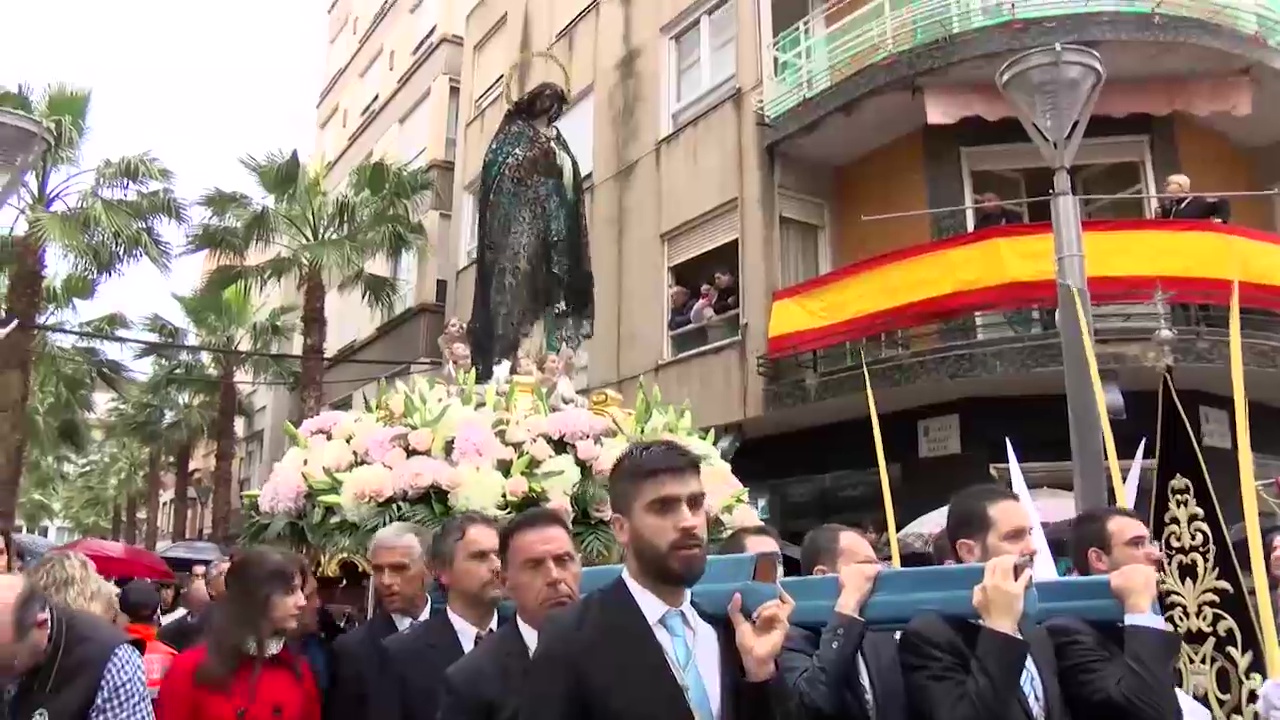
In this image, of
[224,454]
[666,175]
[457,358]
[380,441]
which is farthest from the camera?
[224,454]

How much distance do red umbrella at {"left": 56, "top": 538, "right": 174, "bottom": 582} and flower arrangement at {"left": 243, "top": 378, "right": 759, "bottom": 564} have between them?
949 cm

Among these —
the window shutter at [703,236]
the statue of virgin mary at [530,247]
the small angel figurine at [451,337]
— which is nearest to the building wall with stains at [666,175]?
the window shutter at [703,236]

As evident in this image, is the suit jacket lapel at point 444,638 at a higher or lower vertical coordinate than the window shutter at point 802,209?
lower

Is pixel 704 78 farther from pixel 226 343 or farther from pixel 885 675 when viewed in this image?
pixel 226 343

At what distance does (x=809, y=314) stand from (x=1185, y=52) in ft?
16.1

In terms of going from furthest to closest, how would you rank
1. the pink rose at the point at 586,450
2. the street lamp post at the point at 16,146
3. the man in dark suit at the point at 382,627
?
the street lamp post at the point at 16,146
the pink rose at the point at 586,450
the man in dark suit at the point at 382,627

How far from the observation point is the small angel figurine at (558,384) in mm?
5332

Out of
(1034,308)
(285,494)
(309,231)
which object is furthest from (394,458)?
(309,231)

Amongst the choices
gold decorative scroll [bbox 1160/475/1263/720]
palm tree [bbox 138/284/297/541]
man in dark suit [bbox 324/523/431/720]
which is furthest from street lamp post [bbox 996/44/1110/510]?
palm tree [bbox 138/284/297/541]

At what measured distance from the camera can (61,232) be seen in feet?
50.5

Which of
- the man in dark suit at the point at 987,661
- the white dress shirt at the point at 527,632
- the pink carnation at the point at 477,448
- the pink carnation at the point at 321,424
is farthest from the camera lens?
the pink carnation at the point at 321,424

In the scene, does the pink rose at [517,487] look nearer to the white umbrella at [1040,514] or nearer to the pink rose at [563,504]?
the pink rose at [563,504]

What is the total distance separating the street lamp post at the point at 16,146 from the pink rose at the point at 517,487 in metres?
3.84

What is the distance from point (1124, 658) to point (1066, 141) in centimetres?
504
